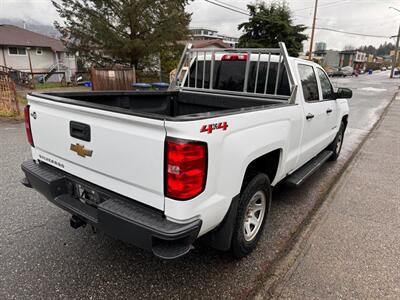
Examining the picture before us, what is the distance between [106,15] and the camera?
16984 millimetres

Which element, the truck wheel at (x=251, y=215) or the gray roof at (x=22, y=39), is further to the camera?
the gray roof at (x=22, y=39)

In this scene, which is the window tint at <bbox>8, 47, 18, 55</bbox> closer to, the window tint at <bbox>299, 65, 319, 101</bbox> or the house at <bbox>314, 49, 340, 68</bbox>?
the window tint at <bbox>299, 65, 319, 101</bbox>

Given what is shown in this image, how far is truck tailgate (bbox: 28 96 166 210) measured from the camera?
6.31 feet

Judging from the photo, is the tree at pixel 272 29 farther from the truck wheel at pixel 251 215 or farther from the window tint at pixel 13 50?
the truck wheel at pixel 251 215

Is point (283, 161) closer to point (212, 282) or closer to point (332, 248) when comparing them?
point (332, 248)

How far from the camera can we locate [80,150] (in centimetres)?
235

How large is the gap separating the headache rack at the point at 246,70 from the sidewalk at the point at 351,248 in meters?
1.59

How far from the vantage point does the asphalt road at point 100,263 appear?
7.79 ft

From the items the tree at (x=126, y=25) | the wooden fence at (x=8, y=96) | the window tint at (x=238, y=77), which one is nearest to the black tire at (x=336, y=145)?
the window tint at (x=238, y=77)

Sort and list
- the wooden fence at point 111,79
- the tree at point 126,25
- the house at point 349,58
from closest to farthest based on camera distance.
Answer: the wooden fence at point 111,79, the tree at point 126,25, the house at point 349,58

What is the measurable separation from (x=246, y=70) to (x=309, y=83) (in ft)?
2.83

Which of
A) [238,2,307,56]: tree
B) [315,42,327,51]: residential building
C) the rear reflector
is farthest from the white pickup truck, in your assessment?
[315,42,327,51]: residential building

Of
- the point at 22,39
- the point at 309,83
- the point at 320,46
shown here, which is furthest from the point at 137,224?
the point at 320,46

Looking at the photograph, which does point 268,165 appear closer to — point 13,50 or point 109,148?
point 109,148
